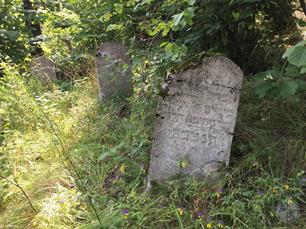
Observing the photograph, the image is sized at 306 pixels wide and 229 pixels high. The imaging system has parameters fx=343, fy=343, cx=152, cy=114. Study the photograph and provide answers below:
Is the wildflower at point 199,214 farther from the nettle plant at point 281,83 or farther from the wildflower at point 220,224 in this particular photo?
the nettle plant at point 281,83

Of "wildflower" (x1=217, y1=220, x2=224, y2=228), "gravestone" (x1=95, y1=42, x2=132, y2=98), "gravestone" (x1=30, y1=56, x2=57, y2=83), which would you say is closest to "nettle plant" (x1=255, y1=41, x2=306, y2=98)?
"wildflower" (x1=217, y1=220, x2=224, y2=228)

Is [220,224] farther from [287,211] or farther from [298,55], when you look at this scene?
[298,55]

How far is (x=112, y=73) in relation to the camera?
4.44 m

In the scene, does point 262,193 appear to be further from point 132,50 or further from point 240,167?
point 132,50

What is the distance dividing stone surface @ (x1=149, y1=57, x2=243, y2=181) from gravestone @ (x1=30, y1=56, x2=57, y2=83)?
414 centimetres

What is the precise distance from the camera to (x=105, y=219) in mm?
2422

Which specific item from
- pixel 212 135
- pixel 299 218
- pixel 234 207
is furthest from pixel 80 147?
pixel 299 218

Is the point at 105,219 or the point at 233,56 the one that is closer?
the point at 105,219

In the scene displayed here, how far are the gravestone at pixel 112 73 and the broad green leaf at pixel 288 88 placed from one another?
238cm

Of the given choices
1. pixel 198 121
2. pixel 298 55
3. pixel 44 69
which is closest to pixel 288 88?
pixel 298 55

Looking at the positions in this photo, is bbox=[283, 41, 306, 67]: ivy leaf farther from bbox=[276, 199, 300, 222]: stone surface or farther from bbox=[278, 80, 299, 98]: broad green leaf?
bbox=[276, 199, 300, 222]: stone surface

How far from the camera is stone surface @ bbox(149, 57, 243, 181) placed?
2.54m

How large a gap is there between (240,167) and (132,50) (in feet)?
4.71

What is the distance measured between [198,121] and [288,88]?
703 millimetres
